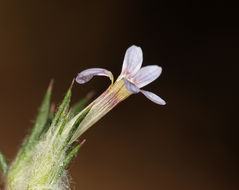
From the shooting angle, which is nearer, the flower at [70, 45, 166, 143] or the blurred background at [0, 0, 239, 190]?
the flower at [70, 45, 166, 143]

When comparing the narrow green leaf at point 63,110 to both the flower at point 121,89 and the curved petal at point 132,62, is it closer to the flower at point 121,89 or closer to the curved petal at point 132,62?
the flower at point 121,89

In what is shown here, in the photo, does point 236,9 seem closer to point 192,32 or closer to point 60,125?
point 192,32

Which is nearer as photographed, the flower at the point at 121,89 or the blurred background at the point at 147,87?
the flower at the point at 121,89

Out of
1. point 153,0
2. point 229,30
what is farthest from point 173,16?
point 229,30

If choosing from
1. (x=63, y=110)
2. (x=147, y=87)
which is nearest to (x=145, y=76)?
(x=63, y=110)

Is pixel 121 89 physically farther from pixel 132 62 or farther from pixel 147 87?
pixel 147 87

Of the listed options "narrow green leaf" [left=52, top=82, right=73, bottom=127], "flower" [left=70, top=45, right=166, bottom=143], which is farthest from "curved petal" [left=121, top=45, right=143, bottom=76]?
"narrow green leaf" [left=52, top=82, right=73, bottom=127]

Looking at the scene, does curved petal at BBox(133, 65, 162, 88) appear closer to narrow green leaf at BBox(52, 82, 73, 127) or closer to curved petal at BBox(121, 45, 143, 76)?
curved petal at BBox(121, 45, 143, 76)

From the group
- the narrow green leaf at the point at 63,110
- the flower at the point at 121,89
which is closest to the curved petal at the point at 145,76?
the flower at the point at 121,89
